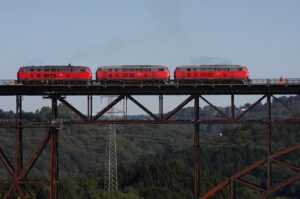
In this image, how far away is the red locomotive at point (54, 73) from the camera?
275 ft

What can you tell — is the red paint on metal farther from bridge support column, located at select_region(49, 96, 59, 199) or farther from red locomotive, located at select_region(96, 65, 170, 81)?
bridge support column, located at select_region(49, 96, 59, 199)

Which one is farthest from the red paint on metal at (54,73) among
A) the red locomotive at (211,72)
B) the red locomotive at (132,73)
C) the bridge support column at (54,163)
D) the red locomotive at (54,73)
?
the red locomotive at (211,72)

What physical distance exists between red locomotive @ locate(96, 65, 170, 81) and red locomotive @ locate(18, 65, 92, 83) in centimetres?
173

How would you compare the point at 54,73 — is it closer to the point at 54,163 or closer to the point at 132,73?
the point at 132,73

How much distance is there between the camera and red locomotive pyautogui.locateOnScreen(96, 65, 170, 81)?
83.3m

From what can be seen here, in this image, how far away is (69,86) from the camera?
7675 cm

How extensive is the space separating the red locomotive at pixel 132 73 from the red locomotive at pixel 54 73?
5.67 feet

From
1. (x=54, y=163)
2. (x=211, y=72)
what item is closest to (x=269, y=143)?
(x=211, y=72)

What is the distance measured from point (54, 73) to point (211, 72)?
666 inches

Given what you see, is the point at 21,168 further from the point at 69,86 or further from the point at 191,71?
the point at 191,71

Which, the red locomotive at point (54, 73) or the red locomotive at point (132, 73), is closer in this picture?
the red locomotive at point (132, 73)

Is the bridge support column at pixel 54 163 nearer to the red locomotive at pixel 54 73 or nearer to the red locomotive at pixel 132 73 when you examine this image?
the red locomotive at pixel 54 73

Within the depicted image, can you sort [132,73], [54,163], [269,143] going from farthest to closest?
[132,73], [54,163], [269,143]

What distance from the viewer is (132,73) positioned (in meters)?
83.8
